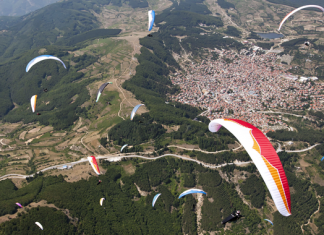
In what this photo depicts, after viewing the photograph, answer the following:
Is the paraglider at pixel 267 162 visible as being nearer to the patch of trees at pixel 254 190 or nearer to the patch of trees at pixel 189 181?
the patch of trees at pixel 189 181

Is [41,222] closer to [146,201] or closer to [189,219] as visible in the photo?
[146,201]

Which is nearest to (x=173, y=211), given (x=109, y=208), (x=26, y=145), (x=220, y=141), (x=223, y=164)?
(x=109, y=208)

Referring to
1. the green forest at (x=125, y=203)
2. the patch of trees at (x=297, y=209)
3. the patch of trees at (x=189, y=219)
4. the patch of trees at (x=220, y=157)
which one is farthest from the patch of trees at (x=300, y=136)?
the patch of trees at (x=189, y=219)

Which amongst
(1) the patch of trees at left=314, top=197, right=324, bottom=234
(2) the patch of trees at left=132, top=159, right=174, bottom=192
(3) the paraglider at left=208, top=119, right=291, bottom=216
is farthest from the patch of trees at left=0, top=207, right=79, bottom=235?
(1) the patch of trees at left=314, top=197, right=324, bottom=234

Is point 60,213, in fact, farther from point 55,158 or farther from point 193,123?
point 193,123

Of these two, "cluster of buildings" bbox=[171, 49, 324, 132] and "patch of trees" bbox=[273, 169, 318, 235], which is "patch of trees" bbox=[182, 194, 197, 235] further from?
"cluster of buildings" bbox=[171, 49, 324, 132]

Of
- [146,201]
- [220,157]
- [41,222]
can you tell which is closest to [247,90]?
[220,157]
